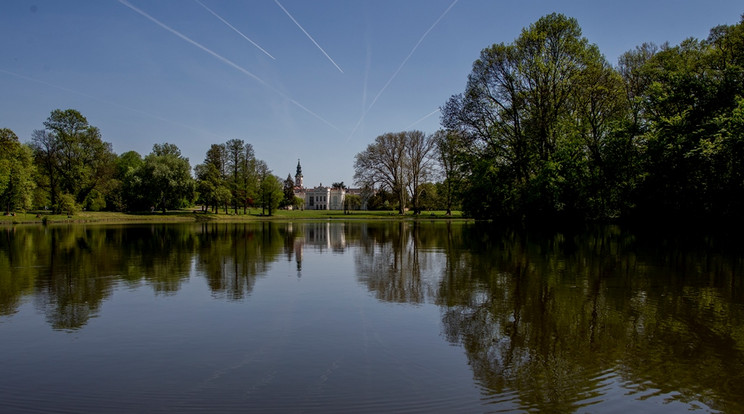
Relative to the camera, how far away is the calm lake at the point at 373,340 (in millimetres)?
5230

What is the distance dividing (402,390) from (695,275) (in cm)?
1271

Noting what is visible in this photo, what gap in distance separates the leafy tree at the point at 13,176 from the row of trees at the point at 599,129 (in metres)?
49.7

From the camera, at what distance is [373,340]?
746 cm

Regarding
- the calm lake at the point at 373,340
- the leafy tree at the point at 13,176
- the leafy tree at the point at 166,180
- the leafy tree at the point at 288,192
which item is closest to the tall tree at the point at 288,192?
the leafy tree at the point at 288,192

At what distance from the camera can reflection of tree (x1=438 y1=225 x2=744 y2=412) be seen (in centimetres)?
558

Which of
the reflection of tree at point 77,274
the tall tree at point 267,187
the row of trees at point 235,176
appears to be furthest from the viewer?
the tall tree at point 267,187

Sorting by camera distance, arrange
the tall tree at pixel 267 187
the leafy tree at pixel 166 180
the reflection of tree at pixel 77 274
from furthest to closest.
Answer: the tall tree at pixel 267 187 → the leafy tree at pixel 166 180 → the reflection of tree at pixel 77 274

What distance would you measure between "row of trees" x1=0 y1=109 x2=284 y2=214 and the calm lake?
5151 centimetres

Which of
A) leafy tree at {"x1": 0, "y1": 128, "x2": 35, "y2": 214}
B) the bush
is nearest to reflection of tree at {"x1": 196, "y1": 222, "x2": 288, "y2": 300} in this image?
leafy tree at {"x1": 0, "y1": 128, "x2": 35, "y2": 214}

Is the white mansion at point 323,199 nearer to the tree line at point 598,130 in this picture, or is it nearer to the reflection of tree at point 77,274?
the tree line at point 598,130

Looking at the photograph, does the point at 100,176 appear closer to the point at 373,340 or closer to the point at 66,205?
the point at 66,205

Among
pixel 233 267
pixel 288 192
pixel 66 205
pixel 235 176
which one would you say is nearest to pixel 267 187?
pixel 235 176

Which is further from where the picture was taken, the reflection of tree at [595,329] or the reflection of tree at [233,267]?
the reflection of tree at [233,267]

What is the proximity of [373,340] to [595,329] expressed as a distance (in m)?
3.94
